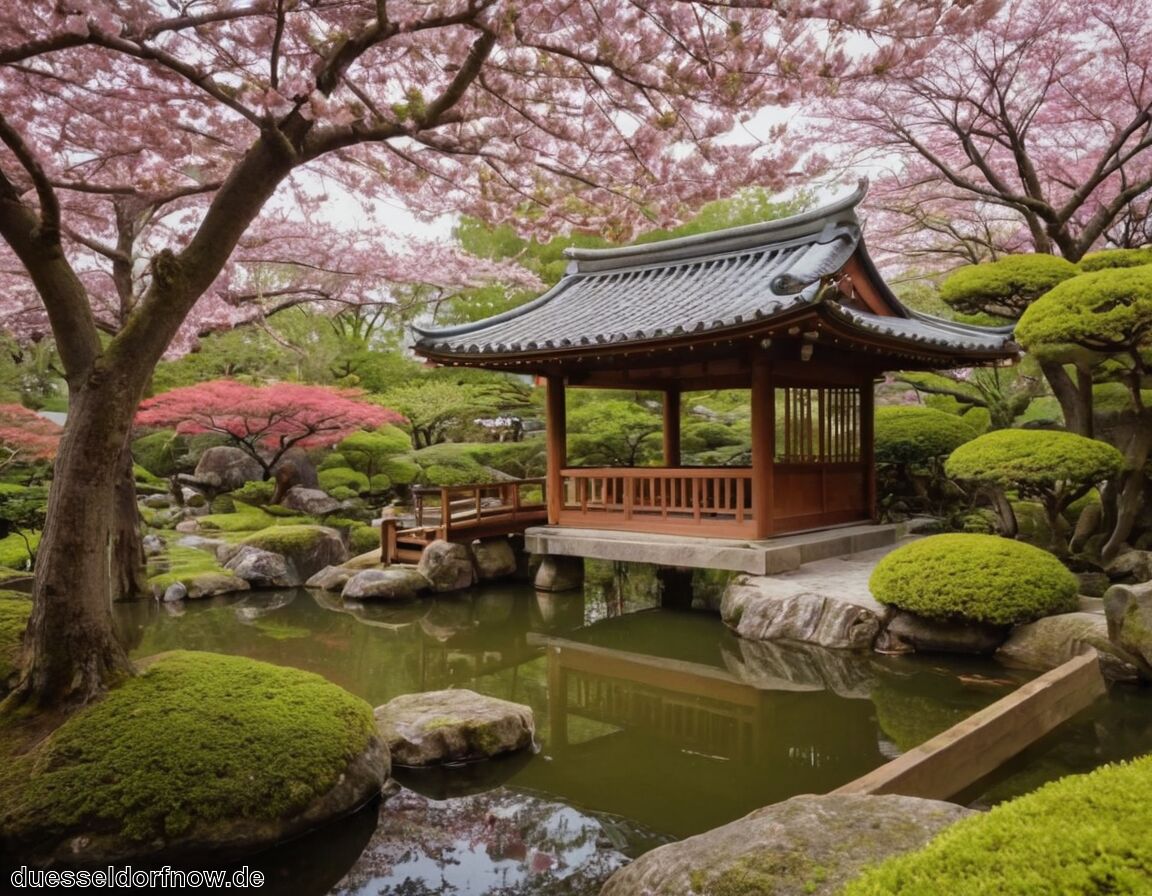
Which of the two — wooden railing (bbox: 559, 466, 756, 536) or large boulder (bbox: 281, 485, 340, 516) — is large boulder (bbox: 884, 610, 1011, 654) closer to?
wooden railing (bbox: 559, 466, 756, 536)

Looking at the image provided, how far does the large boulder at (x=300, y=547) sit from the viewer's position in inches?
493

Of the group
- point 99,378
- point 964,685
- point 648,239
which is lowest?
point 964,685

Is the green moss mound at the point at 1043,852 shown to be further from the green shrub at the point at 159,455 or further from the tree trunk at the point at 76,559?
the green shrub at the point at 159,455

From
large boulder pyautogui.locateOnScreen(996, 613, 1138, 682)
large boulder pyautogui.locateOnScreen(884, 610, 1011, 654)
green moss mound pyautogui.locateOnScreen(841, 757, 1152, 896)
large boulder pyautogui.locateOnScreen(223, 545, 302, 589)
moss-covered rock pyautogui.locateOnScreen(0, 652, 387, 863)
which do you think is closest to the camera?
green moss mound pyautogui.locateOnScreen(841, 757, 1152, 896)

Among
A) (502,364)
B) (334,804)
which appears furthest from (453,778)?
(502,364)

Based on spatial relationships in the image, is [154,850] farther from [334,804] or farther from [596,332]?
[596,332]

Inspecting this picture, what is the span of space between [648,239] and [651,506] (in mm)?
16973

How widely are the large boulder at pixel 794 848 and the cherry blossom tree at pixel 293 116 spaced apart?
3.55m

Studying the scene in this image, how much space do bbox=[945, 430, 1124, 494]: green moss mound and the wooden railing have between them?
2520 mm

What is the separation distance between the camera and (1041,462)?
8.05 m

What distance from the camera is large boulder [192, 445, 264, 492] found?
694 inches

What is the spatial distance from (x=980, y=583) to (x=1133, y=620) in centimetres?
126

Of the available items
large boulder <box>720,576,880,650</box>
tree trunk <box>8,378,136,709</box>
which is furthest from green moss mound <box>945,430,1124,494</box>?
tree trunk <box>8,378,136,709</box>

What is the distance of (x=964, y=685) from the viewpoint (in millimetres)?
6656
